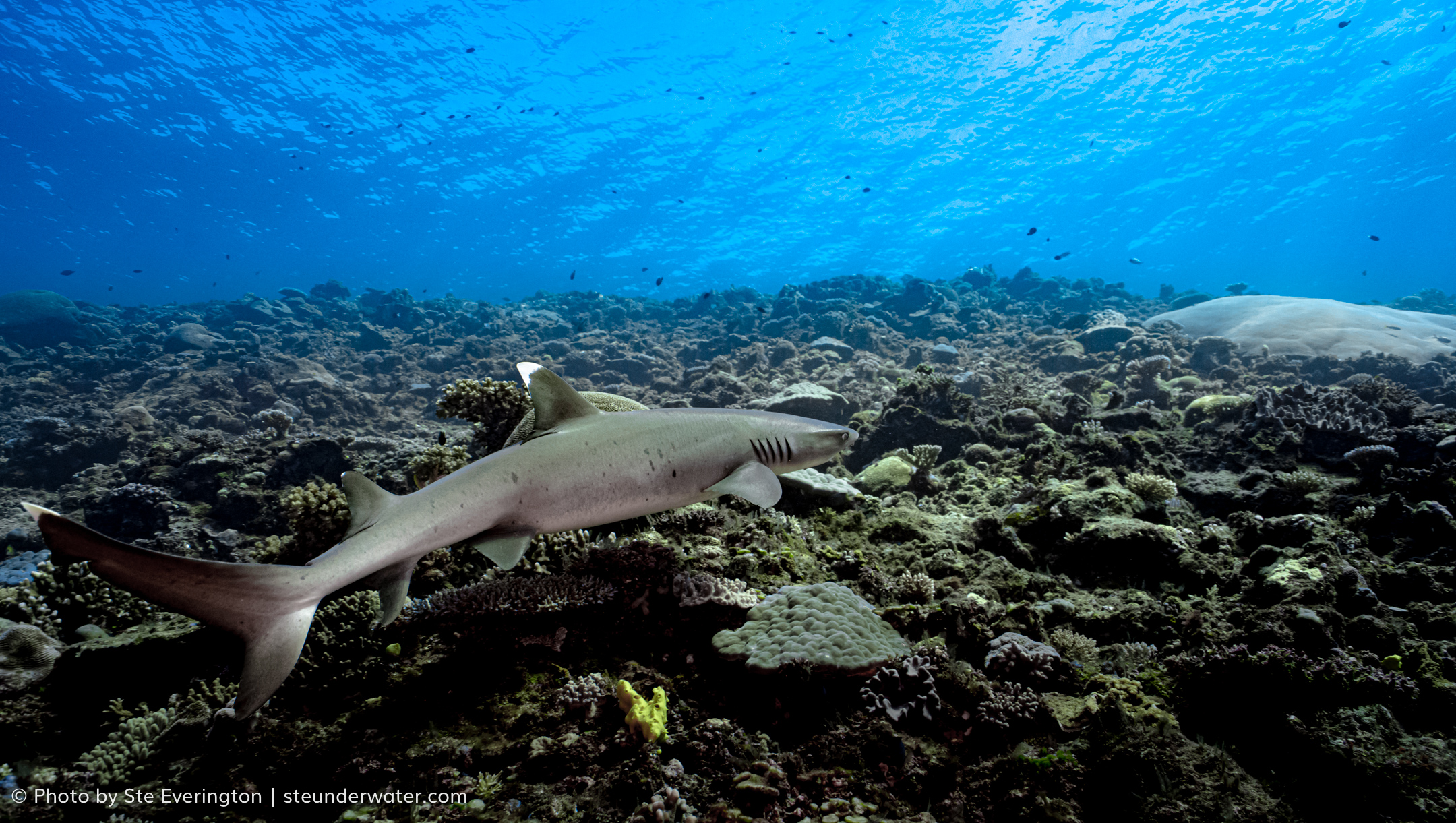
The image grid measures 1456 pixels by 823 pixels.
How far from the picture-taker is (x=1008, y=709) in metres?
2.93

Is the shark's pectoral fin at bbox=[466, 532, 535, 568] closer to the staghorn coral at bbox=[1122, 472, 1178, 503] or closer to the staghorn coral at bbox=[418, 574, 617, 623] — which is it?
the staghorn coral at bbox=[418, 574, 617, 623]

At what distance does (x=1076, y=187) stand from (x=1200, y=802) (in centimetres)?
10695

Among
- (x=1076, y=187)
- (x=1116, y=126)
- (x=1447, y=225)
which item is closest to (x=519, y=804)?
(x=1116, y=126)

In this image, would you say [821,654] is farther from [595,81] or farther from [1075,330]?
[595,81]

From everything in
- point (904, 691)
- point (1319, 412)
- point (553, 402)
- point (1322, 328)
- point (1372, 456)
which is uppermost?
point (1322, 328)

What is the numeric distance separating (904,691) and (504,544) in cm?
257

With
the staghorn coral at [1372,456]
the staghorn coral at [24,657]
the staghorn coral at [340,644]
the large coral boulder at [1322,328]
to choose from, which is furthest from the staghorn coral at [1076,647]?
the large coral boulder at [1322,328]

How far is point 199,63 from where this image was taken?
146 feet

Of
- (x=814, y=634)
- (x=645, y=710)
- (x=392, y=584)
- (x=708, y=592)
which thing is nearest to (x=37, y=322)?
(x=392, y=584)

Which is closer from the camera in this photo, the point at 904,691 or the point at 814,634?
the point at 904,691

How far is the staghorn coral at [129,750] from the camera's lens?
8.72 feet

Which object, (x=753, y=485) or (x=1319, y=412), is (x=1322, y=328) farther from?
(x=753, y=485)

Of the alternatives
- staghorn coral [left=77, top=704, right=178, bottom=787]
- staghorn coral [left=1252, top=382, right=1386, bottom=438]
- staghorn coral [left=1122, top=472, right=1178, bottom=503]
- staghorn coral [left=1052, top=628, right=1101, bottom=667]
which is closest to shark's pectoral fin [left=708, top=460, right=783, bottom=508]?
staghorn coral [left=1052, top=628, right=1101, bottom=667]

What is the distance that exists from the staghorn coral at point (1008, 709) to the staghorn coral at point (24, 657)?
613 centimetres
